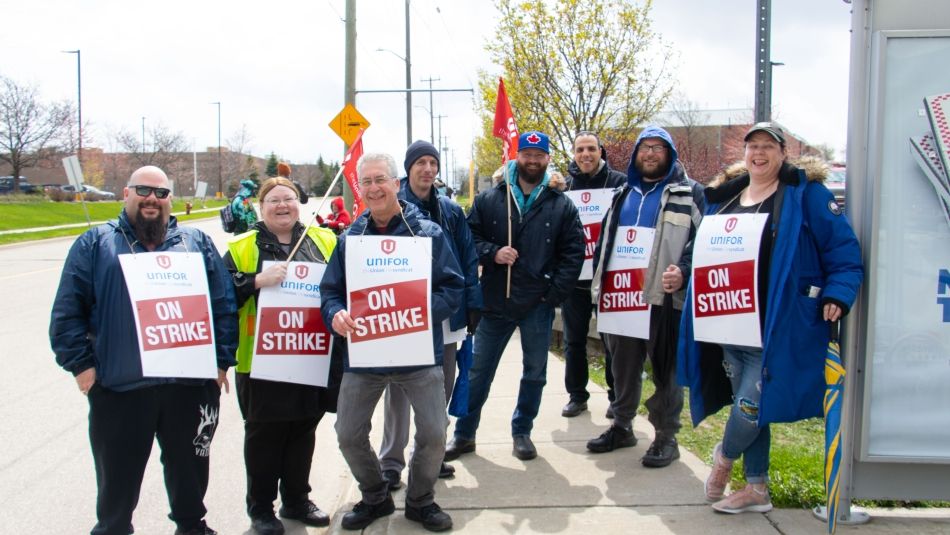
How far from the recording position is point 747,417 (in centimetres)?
389

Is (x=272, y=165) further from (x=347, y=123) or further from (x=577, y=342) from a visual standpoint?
(x=577, y=342)

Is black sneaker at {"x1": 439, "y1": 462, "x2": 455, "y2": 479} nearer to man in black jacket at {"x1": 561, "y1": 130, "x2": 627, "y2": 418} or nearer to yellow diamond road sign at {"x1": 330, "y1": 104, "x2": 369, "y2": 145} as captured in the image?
man in black jacket at {"x1": 561, "y1": 130, "x2": 627, "y2": 418}

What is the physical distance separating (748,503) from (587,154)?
2.81 m

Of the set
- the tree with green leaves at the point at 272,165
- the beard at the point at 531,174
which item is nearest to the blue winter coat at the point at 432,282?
the beard at the point at 531,174

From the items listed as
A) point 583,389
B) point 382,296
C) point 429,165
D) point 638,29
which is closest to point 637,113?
point 638,29

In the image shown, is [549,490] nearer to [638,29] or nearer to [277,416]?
[277,416]

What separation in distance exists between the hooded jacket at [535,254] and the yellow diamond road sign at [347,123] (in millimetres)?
9029

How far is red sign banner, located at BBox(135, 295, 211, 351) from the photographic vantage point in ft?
11.5

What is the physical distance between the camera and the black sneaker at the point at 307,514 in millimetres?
4172

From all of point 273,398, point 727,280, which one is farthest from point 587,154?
point 273,398

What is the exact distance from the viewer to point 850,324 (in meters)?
3.73

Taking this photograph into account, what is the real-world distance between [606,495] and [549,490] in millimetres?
329

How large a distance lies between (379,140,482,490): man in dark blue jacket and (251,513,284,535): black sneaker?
0.65m

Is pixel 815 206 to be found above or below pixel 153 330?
above
